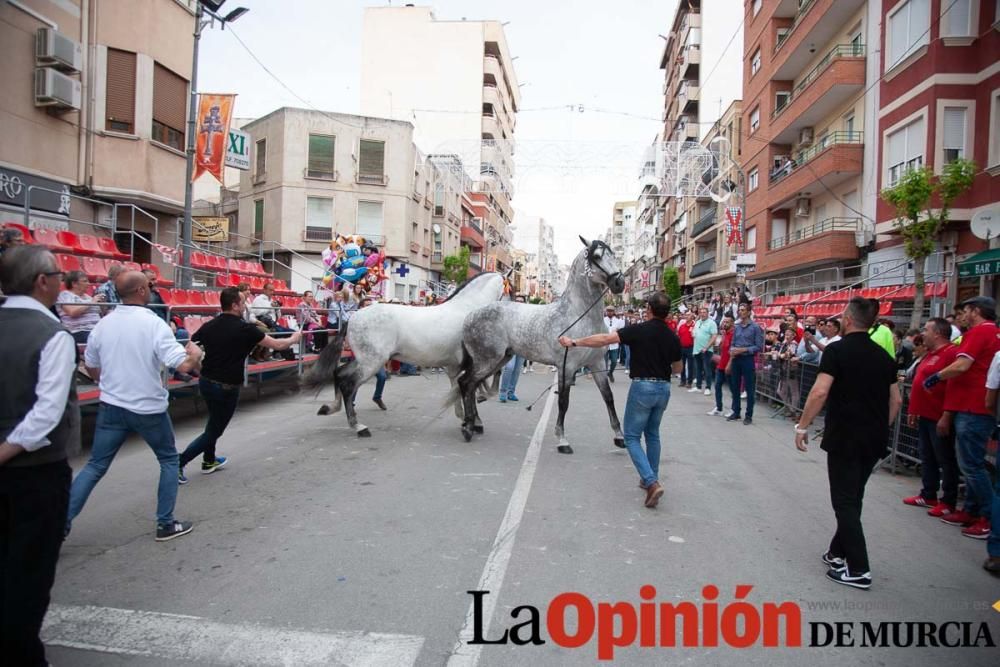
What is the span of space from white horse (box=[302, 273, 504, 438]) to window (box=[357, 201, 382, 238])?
92.8 feet

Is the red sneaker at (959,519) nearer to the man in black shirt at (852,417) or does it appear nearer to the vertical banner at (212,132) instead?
the man in black shirt at (852,417)

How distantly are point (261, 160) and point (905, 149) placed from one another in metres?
30.8

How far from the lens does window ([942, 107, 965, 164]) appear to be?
15734 mm

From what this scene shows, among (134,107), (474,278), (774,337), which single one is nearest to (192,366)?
(474,278)

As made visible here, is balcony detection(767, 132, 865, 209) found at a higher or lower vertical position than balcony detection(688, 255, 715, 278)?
higher

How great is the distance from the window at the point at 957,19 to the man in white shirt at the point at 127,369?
63.6 ft

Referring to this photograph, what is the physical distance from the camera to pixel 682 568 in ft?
12.9

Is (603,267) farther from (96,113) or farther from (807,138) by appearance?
(807,138)

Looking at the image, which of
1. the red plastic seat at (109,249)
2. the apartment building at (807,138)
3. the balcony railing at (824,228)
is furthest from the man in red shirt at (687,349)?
the red plastic seat at (109,249)

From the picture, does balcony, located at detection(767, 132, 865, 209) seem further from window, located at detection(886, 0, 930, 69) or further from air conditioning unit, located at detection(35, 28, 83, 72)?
air conditioning unit, located at detection(35, 28, 83, 72)

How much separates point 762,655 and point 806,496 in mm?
3237

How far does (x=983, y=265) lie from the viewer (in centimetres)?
1237

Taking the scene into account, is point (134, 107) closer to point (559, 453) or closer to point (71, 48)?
point (71, 48)

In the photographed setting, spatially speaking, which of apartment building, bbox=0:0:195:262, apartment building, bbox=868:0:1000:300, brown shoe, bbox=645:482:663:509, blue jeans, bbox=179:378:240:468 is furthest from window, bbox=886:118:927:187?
apartment building, bbox=0:0:195:262
